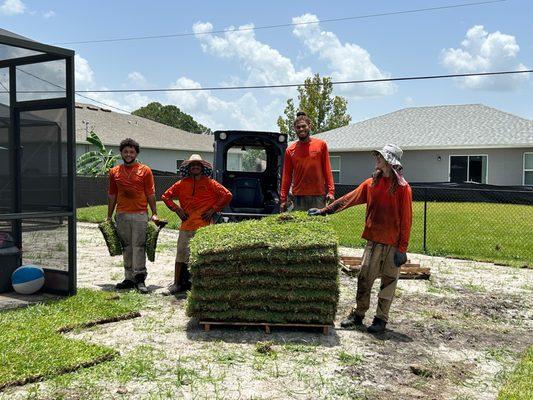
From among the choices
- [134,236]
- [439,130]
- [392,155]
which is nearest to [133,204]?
[134,236]

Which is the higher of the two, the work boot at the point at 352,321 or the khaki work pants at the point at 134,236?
the khaki work pants at the point at 134,236

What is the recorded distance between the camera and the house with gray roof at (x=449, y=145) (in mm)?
23203

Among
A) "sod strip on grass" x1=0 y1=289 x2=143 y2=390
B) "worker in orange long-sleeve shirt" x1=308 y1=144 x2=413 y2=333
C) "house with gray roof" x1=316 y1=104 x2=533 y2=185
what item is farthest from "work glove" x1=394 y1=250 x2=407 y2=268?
"house with gray roof" x1=316 y1=104 x2=533 y2=185

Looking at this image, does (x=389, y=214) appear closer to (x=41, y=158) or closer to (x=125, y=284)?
(x=125, y=284)

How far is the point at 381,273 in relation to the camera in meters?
6.04

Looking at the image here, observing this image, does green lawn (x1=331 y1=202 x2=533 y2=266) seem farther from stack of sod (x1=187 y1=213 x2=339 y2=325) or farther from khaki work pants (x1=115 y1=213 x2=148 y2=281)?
stack of sod (x1=187 y1=213 x2=339 y2=325)

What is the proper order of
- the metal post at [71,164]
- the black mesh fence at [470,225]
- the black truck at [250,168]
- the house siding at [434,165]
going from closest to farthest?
the metal post at [71,164] → the black truck at [250,168] → the black mesh fence at [470,225] → the house siding at [434,165]

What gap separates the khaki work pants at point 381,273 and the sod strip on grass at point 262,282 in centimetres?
49

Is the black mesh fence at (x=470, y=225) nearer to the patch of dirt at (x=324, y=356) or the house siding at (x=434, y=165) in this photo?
the house siding at (x=434, y=165)

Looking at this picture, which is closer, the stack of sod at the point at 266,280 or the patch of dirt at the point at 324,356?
the patch of dirt at the point at 324,356

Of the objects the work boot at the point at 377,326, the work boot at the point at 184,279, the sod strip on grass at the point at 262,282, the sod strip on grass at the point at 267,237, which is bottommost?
the work boot at the point at 377,326

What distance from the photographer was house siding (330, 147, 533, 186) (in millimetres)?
23172

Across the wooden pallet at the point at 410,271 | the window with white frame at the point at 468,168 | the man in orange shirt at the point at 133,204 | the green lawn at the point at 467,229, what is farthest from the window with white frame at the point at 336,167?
the man in orange shirt at the point at 133,204

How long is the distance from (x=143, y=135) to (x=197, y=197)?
27.3 m
